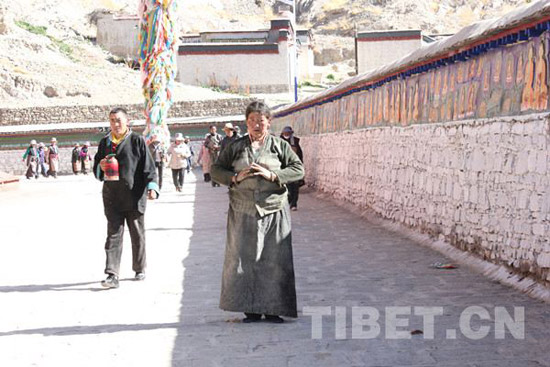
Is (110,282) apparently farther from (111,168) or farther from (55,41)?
(55,41)

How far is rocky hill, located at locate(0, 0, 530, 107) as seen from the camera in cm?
4969

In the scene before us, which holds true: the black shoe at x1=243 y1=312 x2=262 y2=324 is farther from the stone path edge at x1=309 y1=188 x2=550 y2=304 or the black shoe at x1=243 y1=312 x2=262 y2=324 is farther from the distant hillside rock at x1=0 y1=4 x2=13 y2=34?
the distant hillside rock at x1=0 y1=4 x2=13 y2=34

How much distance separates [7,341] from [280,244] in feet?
6.34

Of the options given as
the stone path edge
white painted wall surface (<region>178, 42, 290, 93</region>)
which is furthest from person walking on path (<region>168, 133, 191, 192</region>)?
white painted wall surface (<region>178, 42, 290, 93</region>)

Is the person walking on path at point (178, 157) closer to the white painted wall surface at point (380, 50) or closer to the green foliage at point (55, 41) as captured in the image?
the white painted wall surface at point (380, 50)

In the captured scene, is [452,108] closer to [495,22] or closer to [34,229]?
[495,22]

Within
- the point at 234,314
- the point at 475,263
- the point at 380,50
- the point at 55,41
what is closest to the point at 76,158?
the point at 380,50

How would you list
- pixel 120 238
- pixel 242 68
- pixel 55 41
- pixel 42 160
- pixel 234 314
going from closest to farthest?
pixel 234 314
pixel 120 238
pixel 42 160
pixel 242 68
pixel 55 41

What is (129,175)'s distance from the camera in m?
8.48

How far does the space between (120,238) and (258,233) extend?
258cm

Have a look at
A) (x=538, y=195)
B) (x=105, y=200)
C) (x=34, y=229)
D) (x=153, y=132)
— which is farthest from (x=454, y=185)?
(x=153, y=132)

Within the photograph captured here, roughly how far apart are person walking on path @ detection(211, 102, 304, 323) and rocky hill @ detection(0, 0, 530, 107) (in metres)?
41.4

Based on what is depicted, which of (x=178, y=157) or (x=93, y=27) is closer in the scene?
(x=178, y=157)

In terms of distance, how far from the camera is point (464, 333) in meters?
5.88
